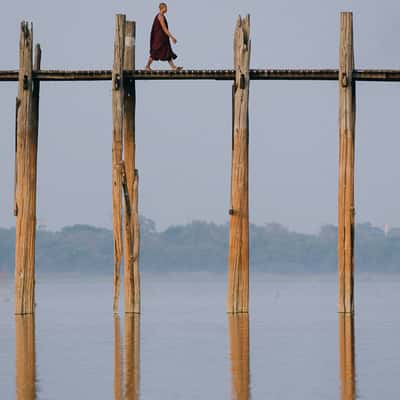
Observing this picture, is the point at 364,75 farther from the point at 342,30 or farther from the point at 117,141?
the point at 117,141

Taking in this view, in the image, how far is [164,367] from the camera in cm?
1489

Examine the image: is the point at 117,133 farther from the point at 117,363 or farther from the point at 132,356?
the point at 117,363

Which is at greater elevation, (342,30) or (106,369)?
(342,30)

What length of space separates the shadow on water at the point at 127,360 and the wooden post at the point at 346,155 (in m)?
2.89

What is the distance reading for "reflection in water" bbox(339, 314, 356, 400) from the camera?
13.2m

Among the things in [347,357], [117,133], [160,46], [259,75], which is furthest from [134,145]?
[347,357]

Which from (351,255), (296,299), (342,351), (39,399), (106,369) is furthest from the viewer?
(296,299)

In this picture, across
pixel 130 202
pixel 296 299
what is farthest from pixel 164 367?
pixel 296 299

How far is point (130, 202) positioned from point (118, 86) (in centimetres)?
157

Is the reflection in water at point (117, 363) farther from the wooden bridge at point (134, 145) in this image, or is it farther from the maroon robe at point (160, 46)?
the maroon robe at point (160, 46)

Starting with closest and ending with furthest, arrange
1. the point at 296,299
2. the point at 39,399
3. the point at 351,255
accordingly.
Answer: the point at 39,399
the point at 351,255
the point at 296,299

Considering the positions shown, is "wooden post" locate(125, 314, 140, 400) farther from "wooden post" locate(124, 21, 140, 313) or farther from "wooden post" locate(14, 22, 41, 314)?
"wooden post" locate(14, 22, 41, 314)

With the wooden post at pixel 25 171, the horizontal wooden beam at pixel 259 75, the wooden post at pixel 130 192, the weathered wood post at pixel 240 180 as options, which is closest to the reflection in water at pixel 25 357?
the wooden post at pixel 25 171

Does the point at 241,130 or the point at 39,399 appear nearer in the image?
the point at 39,399
